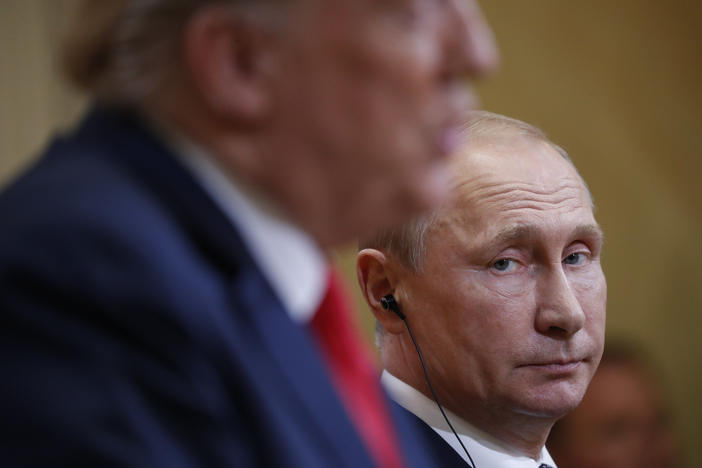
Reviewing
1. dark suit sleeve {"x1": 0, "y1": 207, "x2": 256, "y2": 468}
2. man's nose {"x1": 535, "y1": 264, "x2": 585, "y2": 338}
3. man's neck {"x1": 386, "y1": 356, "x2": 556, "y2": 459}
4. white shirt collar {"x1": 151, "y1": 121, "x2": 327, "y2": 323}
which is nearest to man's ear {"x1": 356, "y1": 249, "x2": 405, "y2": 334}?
man's neck {"x1": 386, "y1": 356, "x2": 556, "y2": 459}

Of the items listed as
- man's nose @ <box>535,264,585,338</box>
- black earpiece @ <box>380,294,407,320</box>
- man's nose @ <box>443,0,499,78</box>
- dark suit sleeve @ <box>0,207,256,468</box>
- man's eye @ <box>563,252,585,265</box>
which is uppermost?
man's eye @ <box>563,252,585,265</box>

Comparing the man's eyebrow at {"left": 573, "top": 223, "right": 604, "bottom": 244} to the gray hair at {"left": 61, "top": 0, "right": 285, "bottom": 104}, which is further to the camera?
the man's eyebrow at {"left": 573, "top": 223, "right": 604, "bottom": 244}

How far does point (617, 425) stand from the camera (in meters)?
3.79

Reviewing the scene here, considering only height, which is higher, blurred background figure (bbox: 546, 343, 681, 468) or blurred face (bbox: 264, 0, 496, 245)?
blurred background figure (bbox: 546, 343, 681, 468)

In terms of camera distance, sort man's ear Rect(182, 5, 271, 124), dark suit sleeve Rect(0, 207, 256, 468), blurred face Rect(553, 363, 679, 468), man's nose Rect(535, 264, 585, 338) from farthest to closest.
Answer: blurred face Rect(553, 363, 679, 468), man's nose Rect(535, 264, 585, 338), man's ear Rect(182, 5, 271, 124), dark suit sleeve Rect(0, 207, 256, 468)

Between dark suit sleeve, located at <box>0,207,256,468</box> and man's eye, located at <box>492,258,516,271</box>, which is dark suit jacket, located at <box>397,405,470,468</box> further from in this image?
dark suit sleeve, located at <box>0,207,256,468</box>

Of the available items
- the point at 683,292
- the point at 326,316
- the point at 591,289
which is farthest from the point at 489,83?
the point at 326,316

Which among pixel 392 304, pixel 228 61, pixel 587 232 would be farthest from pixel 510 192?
pixel 228 61

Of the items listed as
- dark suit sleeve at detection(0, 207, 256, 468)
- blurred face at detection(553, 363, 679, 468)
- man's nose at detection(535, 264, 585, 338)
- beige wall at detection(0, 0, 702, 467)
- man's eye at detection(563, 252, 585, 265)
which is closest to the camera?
dark suit sleeve at detection(0, 207, 256, 468)

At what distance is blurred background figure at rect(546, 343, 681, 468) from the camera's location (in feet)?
12.1

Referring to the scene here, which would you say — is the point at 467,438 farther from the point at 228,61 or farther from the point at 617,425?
the point at 617,425

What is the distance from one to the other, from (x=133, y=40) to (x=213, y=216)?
0.55ft

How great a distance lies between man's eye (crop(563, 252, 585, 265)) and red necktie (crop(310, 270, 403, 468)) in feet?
3.02

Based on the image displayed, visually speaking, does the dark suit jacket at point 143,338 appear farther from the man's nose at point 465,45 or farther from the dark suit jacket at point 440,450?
the dark suit jacket at point 440,450
